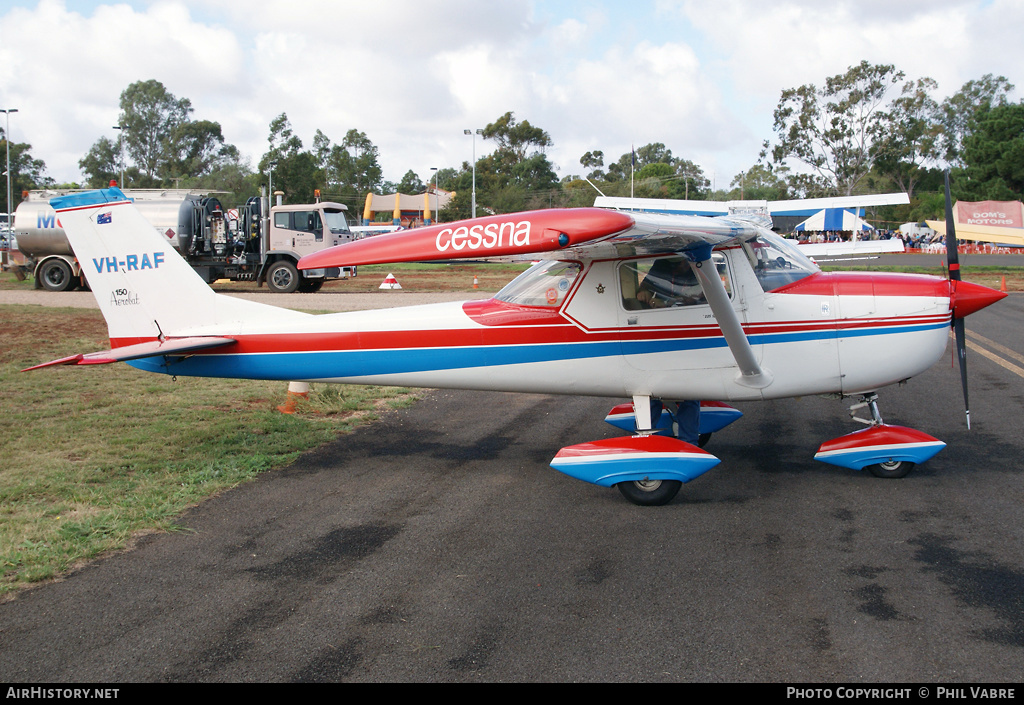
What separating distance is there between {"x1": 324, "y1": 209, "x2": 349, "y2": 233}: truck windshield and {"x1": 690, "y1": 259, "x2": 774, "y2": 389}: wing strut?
72.5 feet

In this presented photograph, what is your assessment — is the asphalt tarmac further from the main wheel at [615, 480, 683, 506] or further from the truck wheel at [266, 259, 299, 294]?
the truck wheel at [266, 259, 299, 294]

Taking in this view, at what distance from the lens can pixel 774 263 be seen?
6.72m

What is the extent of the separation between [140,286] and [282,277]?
19.1 metres

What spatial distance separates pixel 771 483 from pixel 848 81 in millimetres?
64416

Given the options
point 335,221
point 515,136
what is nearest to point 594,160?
point 515,136

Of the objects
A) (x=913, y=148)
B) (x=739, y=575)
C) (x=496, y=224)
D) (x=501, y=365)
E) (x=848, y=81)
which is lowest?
(x=739, y=575)

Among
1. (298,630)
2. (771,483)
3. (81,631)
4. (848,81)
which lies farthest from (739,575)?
(848,81)

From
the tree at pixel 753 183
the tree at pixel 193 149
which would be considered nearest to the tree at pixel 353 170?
the tree at pixel 193 149

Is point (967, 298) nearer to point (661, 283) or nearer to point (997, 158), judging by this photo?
point (661, 283)

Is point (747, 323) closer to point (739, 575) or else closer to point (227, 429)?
point (739, 575)

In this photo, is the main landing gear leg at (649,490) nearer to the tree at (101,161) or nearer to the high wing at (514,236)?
the high wing at (514,236)

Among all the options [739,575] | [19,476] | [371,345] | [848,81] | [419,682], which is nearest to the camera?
[419,682]

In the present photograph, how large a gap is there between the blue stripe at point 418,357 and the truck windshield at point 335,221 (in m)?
20.1

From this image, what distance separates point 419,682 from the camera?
3391 millimetres
